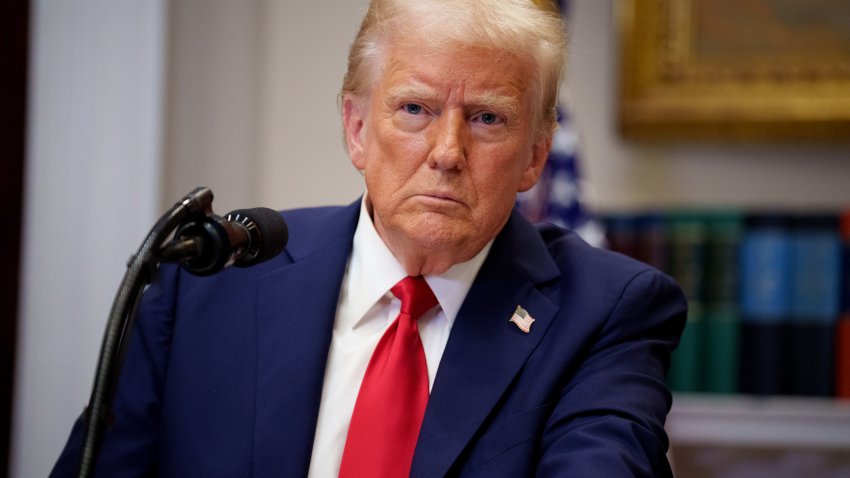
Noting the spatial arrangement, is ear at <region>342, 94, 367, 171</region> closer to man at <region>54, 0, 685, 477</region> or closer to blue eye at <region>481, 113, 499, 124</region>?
man at <region>54, 0, 685, 477</region>

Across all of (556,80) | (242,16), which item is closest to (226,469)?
(556,80)

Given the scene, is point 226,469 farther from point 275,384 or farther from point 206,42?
point 206,42

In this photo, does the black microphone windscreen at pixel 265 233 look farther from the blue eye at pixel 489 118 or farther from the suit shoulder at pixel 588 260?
the suit shoulder at pixel 588 260

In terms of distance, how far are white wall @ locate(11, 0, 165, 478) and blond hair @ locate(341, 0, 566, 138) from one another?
1235mm

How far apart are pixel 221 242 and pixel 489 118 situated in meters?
0.69

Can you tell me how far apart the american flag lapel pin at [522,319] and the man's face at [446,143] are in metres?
0.16

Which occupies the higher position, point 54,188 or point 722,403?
point 54,188

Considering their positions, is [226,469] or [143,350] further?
[143,350]

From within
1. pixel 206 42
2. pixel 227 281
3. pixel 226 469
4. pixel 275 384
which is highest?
pixel 206 42

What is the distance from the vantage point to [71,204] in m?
2.78

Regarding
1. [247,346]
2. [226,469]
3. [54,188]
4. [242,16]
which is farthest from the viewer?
[242,16]

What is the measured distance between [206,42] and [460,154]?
1922mm

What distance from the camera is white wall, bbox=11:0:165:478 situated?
108 inches

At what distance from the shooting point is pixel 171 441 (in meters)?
1.69
